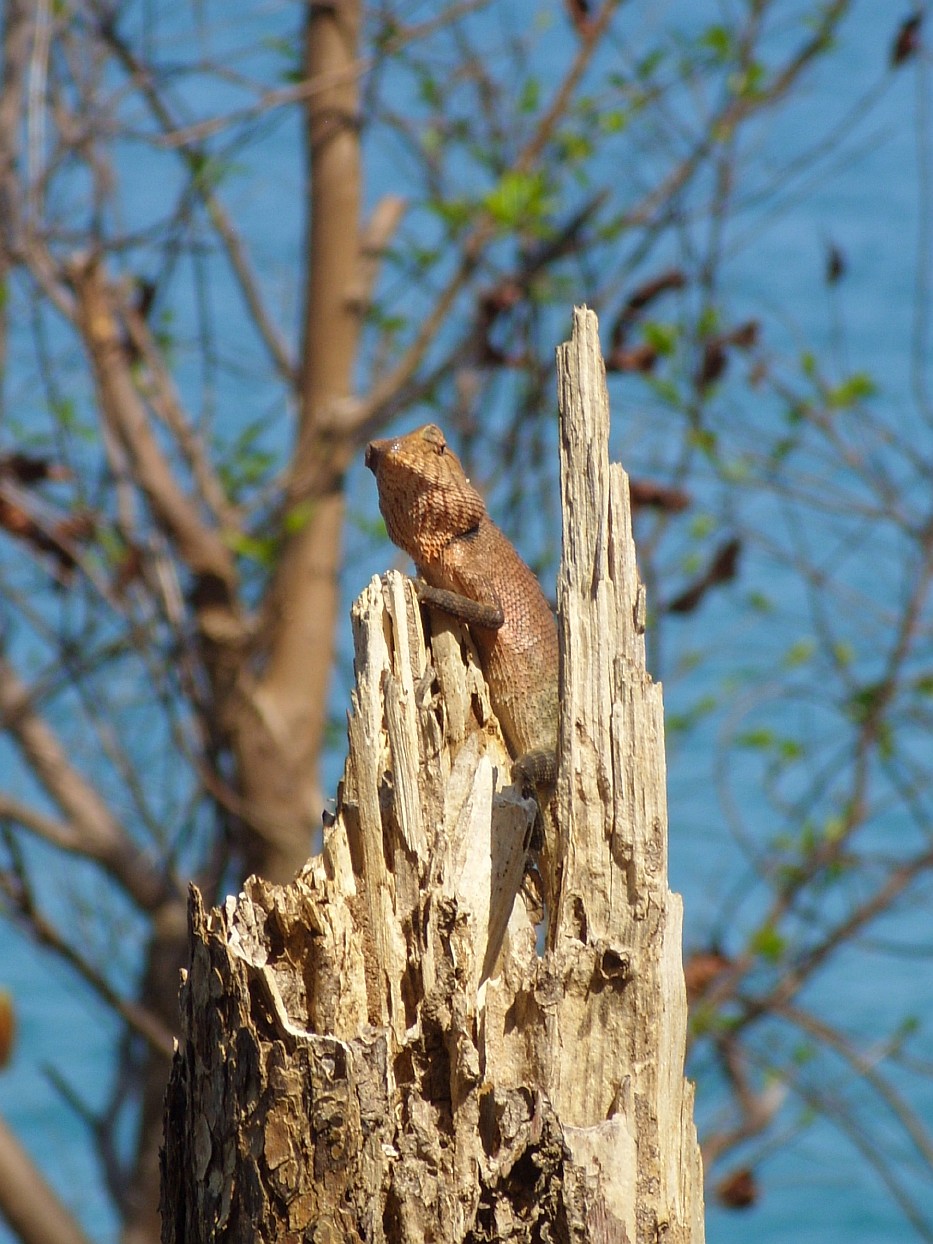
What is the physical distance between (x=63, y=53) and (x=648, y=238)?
8.34ft

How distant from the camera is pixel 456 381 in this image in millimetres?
6387

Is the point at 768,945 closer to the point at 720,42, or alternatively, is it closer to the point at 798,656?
the point at 798,656

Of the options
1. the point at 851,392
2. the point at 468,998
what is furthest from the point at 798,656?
the point at 468,998

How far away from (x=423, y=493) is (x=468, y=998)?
1.49 m

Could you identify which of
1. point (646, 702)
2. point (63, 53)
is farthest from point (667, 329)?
point (646, 702)

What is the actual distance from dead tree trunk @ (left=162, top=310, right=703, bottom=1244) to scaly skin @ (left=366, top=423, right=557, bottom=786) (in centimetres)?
70

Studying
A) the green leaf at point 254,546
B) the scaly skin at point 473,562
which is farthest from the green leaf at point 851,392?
the scaly skin at point 473,562

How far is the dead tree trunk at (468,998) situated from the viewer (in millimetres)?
2154

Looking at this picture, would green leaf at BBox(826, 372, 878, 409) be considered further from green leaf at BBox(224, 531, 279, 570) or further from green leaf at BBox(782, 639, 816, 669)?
green leaf at BBox(224, 531, 279, 570)

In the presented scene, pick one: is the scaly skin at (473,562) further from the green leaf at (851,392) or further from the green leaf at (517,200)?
the green leaf at (851,392)

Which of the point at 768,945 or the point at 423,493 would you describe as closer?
the point at 423,493

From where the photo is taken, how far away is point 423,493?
11.4 ft

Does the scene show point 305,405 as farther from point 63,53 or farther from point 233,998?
point 233,998

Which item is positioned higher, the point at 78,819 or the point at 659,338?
the point at 659,338
